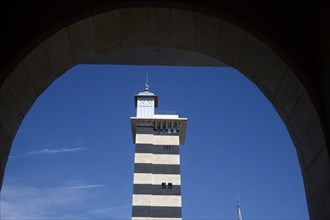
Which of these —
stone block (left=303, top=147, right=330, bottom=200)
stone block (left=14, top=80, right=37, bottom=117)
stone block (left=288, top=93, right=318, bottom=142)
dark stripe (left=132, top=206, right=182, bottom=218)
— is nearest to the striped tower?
dark stripe (left=132, top=206, right=182, bottom=218)

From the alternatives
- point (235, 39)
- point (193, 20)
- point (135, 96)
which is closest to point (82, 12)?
point (193, 20)

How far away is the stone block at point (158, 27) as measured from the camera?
3365 millimetres

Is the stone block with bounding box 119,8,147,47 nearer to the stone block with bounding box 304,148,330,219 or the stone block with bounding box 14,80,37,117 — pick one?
the stone block with bounding box 14,80,37,117

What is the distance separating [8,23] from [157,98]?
140 feet

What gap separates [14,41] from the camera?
298cm

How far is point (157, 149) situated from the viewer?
127ft

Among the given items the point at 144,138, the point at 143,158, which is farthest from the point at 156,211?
the point at 144,138

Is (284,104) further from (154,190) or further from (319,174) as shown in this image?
(154,190)

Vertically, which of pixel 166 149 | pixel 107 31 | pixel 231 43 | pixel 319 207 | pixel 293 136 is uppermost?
pixel 166 149

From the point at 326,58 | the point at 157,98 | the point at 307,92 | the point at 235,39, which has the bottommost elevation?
the point at 307,92

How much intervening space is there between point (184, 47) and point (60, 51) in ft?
3.78

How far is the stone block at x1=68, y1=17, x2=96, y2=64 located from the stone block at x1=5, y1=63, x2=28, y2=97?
49cm

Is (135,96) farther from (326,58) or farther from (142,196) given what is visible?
(326,58)

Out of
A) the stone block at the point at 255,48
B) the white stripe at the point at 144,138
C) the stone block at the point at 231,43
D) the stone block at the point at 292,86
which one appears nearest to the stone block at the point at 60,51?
the stone block at the point at 231,43
